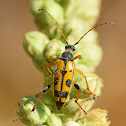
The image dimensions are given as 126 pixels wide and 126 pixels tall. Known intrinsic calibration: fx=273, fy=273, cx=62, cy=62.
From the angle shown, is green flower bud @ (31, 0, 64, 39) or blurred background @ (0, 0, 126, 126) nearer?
green flower bud @ (31, 0, 64, 39)

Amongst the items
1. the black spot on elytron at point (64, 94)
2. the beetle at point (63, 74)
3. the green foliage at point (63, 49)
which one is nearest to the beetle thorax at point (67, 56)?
the beetle at point (63, 74)

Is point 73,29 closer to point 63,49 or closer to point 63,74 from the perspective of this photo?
point 63,49

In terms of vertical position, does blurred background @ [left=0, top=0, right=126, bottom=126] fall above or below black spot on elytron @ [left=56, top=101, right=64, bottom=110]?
above

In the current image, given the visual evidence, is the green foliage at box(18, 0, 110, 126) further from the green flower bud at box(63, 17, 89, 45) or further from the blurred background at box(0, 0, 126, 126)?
the blurred background at box(0, 0, 126, 126)

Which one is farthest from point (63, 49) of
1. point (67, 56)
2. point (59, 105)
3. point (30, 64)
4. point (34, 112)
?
point (30, 64)

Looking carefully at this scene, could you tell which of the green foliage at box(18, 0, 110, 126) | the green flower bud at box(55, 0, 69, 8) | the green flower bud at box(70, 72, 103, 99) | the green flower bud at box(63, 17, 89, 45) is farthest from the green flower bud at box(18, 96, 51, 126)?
the green flower bud at box(55, 0, 69, 8)

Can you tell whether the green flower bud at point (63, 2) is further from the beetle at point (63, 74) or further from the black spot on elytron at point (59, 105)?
the black spot on elytron at point (59, 105)
